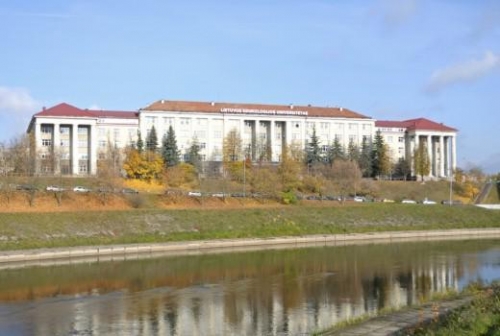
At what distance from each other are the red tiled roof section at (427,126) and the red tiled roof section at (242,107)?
940cm

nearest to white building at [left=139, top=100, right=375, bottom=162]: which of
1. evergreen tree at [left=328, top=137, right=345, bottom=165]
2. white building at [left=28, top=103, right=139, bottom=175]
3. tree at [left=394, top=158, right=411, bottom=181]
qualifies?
evergreen tree at [left=328, top=137, right=345, bottom=165]

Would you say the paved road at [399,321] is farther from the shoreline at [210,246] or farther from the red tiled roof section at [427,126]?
the red tiled roof section at [427,126]

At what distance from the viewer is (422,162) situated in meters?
100

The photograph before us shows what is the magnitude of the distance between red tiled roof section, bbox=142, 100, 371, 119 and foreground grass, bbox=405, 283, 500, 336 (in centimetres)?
8682

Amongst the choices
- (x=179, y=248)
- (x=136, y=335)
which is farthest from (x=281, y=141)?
(x=136, y=335)

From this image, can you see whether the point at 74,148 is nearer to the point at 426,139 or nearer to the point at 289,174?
the point at 289,174

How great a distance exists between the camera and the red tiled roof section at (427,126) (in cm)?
11181

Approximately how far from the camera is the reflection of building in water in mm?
19922

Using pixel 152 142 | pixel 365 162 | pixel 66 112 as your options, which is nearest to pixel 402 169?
pixel 365 162

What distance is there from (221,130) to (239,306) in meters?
78.6

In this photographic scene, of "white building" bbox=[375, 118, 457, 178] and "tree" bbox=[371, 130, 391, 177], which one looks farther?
"white building" bbox=[375, 118, 457, 178]

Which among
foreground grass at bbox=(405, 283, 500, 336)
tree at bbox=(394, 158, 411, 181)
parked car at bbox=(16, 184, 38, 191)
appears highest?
tree at bbox=(394, 158, 411, 181)

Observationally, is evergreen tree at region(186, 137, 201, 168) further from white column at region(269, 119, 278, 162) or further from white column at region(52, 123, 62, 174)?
white column at region(52, 123, 62, 174)

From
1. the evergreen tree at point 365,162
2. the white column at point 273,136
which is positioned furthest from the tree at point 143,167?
the evergreen tree at point 365,162
